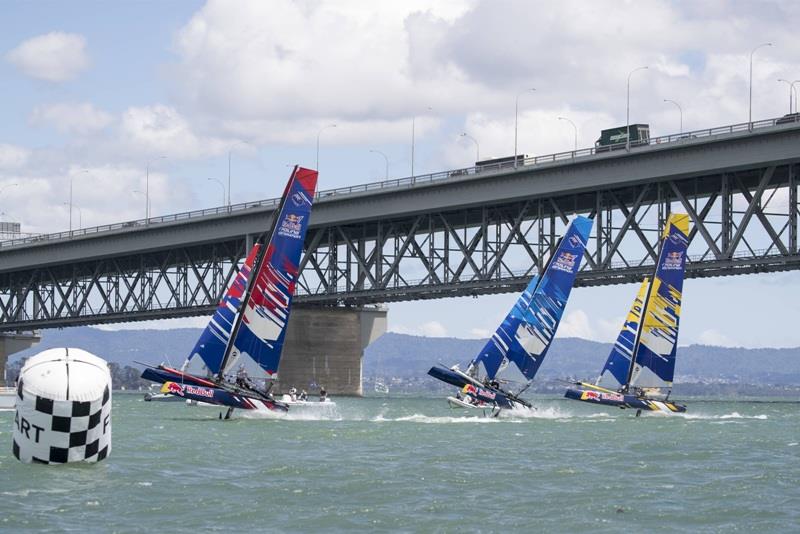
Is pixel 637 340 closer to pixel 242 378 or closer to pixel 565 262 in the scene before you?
pixel 565 262

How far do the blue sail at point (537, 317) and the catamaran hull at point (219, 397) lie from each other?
39.6 feet

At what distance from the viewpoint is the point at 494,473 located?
3653 cm

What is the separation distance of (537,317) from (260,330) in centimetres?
1631

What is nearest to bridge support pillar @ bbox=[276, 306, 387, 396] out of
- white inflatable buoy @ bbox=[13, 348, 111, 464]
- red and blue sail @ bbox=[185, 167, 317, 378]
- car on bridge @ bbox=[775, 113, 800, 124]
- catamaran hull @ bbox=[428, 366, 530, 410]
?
car on bridge @ bbox=[775, 113, 800, 124]

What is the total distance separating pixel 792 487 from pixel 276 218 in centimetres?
3043

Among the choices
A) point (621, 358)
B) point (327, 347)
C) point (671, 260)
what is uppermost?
point (671, 260)

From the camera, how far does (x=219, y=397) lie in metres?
58.5

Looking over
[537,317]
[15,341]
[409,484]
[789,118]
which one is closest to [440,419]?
[537,317]

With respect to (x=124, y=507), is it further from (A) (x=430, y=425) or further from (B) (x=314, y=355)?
(B) (x=314, y=355)

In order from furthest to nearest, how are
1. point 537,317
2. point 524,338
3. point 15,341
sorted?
point 15,341
point 537,317
point 524,338

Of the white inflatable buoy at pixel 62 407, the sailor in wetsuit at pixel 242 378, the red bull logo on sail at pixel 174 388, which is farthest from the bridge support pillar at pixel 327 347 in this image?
the white inflatable buoy at pixel 62 407

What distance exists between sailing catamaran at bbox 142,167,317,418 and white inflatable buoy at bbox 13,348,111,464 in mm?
29498

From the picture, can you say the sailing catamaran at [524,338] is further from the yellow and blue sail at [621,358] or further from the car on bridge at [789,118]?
the car on bridge at [789,118]

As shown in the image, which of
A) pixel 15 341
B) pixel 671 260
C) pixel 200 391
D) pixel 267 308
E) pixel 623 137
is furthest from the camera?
pixel 15 341
